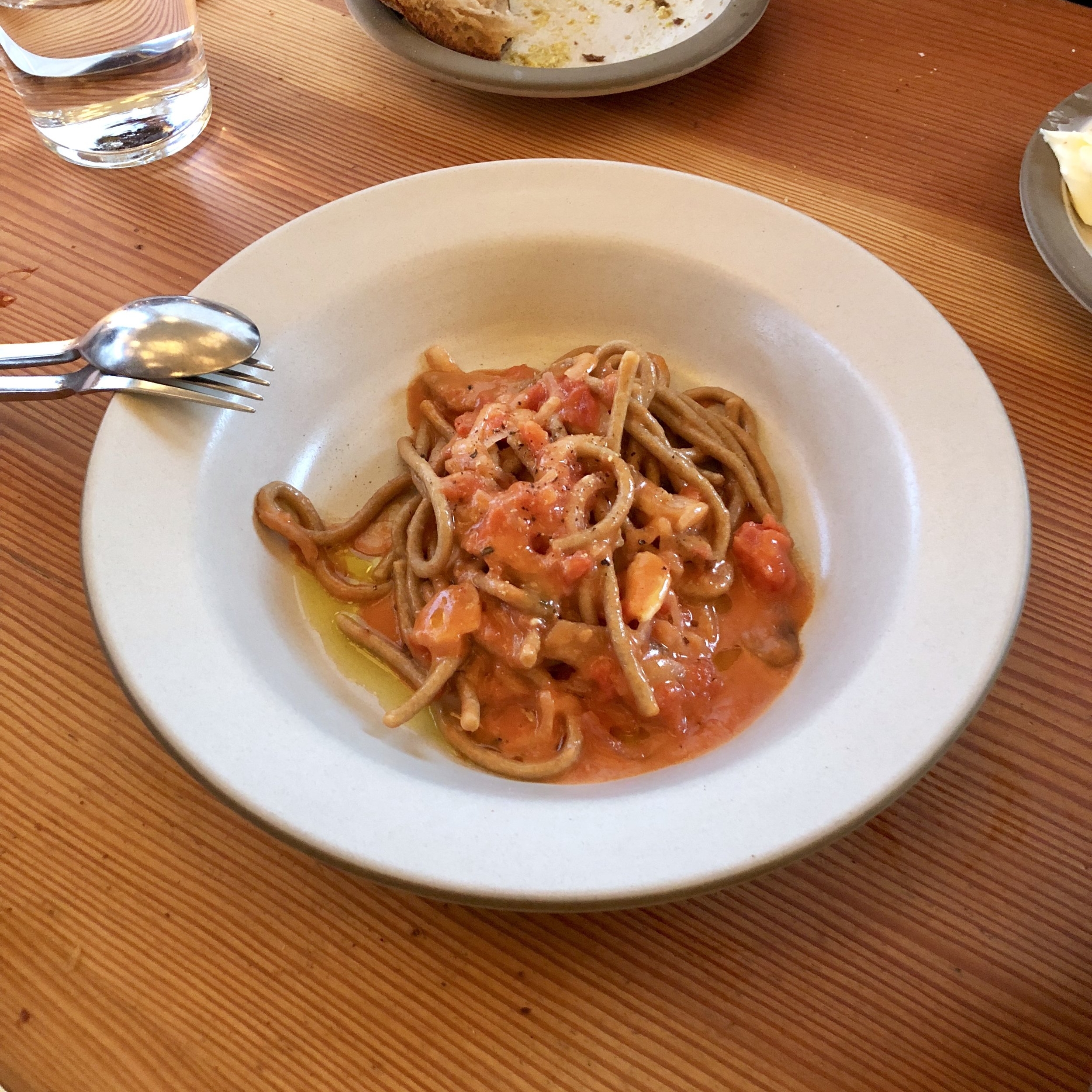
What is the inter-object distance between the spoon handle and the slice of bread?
1245mm

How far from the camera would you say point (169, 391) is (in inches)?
57.3

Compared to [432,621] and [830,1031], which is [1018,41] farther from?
[830,1031]

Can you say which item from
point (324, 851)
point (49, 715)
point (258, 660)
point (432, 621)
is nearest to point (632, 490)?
point (432, 621)

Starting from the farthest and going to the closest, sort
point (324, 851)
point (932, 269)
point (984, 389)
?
point (932, 269), point (984, 389), point (324, 851)

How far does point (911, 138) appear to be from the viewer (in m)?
2.22

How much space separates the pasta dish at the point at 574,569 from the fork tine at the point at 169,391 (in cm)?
18

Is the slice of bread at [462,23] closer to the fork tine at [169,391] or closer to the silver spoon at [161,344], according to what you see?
the silver spoon at [161,344]

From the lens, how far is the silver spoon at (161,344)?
1.49m

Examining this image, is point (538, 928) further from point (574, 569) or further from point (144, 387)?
point (144, 387)

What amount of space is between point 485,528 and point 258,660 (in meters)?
0.44

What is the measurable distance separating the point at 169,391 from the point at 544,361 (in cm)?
78

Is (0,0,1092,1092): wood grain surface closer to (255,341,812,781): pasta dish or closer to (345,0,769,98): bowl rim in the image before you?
(255,341,812,781): pasta dish

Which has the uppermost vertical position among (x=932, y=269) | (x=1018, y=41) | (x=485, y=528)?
(x=1018, y=41)

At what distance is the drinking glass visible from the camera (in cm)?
196
